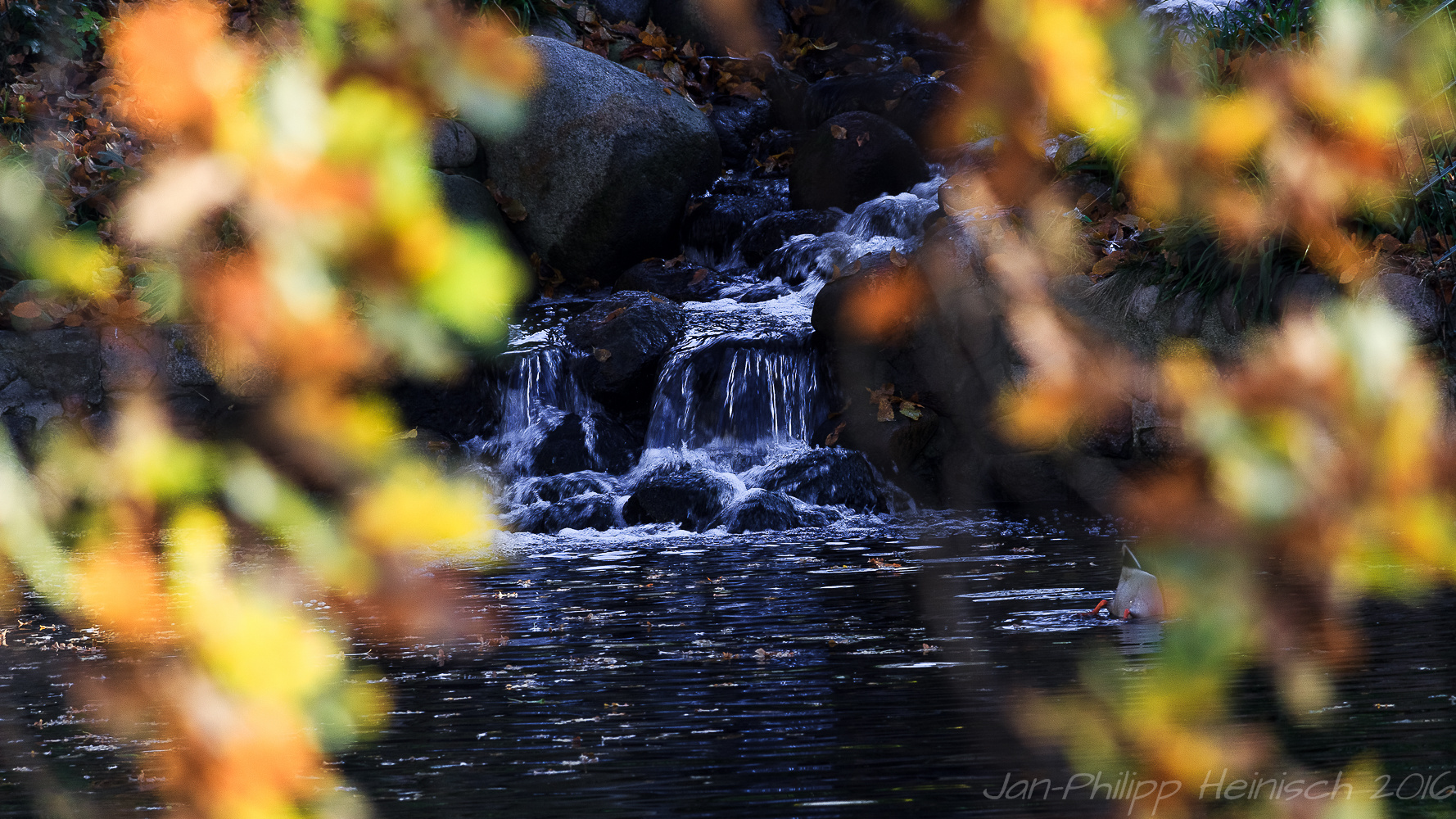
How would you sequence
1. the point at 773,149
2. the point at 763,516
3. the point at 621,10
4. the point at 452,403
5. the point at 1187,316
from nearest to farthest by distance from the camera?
1. the point at 1187,316
2. the point at 763,516
3. the point at 452,403
4. the point at 773,149
5. the point at 621,10

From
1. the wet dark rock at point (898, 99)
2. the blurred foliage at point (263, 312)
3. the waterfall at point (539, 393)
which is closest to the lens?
the blurred foliage at point (263, 312)

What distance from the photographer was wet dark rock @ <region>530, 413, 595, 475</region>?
656cm

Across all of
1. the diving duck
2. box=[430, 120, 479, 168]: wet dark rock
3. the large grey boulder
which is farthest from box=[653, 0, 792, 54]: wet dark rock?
the diving duck

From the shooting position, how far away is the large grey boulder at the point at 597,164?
332 inches

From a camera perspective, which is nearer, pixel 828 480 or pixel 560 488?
pixel 828 480

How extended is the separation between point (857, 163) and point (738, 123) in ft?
5.58

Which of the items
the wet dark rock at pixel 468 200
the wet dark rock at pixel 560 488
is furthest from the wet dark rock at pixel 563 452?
the wet dark rock at pixel 468 200

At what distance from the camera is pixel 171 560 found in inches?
200

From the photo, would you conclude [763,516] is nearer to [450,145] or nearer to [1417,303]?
[1417,303]

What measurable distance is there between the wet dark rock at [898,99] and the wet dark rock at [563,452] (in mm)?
3616

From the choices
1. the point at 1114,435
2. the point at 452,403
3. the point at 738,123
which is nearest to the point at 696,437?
the point at 452,403

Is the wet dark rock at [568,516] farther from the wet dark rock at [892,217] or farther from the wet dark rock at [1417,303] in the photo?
the wet dark rock at [1417,303]

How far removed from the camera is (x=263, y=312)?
8.17 metres

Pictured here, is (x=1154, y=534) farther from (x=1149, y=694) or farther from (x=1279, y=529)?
(x=1149, y=694)
